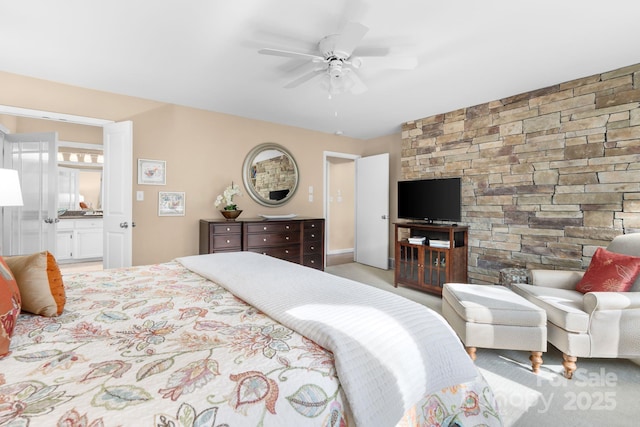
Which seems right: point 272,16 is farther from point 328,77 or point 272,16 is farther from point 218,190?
point 218,190

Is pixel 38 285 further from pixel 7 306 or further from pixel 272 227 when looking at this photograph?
pixel 272 227

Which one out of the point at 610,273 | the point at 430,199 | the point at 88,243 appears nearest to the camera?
the point at 610,273

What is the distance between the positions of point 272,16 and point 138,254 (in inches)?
122

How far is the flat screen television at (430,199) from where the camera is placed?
384cm

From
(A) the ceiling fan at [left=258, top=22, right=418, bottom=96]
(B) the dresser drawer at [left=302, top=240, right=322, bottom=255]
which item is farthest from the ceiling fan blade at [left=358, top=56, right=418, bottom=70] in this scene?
(B) the dresser drawer at [left=302, top=240, right=322, bottom=255]

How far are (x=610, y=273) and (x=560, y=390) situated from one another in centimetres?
103

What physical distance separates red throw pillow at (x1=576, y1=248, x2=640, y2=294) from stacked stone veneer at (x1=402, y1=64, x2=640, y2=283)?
685 mm

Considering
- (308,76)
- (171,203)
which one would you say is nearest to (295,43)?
(308,76)

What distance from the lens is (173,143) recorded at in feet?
12.7

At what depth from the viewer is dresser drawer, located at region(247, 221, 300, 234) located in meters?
3.95

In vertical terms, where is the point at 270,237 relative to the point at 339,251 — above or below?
above

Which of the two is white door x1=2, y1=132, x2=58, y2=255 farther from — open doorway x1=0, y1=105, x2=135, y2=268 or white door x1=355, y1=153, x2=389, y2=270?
white door x1=355, y1=153, x2=389, y2=270

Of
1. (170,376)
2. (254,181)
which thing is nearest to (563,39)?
(170,376)

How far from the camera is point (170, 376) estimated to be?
76 cm
